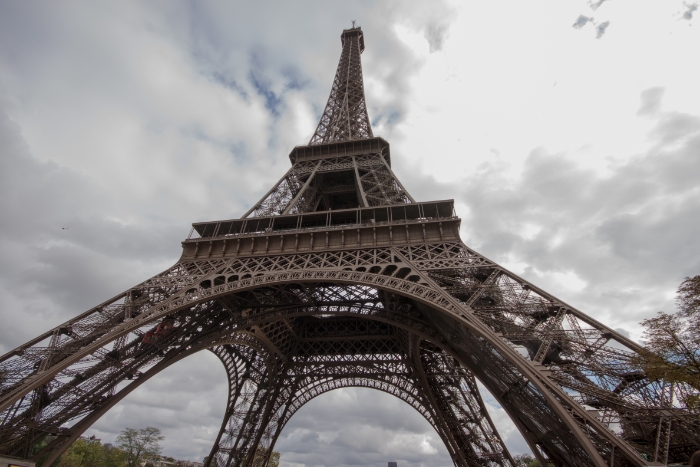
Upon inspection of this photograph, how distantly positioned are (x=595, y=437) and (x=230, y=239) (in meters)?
16.0

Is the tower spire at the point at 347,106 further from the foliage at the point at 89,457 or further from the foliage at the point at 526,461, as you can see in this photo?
the foliage at the point at 526,461

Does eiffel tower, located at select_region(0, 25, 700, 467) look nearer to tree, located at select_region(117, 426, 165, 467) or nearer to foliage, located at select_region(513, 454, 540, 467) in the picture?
tree, located at select_region(117, 426, 165, 467)

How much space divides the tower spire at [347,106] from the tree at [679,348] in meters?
22.7

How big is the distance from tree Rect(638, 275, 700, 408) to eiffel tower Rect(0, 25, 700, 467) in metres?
0.52

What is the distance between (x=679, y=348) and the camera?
8.84 meters

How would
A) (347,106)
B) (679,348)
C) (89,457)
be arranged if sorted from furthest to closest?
(89,457) < (347,106) < (679,348)

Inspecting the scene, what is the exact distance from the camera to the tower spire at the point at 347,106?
103ft

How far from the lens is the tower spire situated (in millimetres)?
31438

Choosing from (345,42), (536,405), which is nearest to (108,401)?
(536,405)

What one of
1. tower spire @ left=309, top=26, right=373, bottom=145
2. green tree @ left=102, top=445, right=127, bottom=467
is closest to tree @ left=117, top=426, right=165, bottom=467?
green tree @ left=102, top=445, right=127, bottom=467

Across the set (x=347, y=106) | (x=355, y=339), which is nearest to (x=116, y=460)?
(x=355, y=339)

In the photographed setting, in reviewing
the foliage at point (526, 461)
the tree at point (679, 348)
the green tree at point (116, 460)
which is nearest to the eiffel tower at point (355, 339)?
the tree at point (679, 348)

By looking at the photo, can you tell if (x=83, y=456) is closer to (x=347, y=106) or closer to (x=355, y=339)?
(x=355, y=339)

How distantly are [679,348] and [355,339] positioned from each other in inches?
829
